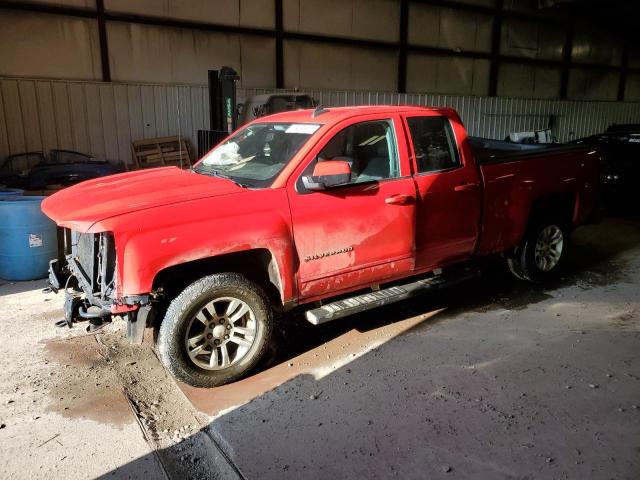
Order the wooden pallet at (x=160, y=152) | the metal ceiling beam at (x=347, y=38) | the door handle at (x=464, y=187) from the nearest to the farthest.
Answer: the door handle at (x=464, y=187), the metal ceiling beam at (x=347, y=38), the wooden pallet at (x=160, y=152)

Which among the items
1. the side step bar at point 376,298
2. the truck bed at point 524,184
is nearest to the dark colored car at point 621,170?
the truck bed at point 524,184

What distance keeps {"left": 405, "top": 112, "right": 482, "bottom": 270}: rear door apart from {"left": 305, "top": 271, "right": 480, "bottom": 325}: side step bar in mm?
158

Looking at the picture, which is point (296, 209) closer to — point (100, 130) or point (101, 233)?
point (101, 233)

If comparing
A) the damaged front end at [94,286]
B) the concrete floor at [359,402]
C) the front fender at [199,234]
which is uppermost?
the front fender at [199,234]

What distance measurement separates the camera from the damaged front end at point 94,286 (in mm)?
3205

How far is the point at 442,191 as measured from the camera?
4.31 meters

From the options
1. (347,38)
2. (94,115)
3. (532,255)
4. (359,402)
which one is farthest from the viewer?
(347,38)

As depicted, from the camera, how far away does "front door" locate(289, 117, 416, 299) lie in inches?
145

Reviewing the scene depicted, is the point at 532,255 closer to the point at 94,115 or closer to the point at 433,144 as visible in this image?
the point at 433,144

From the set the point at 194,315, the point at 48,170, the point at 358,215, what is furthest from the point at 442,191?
the point at 48,170

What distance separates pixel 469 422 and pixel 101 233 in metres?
2.68

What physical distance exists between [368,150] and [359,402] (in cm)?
199

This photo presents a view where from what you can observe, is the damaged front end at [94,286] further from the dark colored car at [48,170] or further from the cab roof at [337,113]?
the dark colored car at [48,170]

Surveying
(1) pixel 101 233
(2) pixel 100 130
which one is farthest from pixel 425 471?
(2) pixel 100 130
